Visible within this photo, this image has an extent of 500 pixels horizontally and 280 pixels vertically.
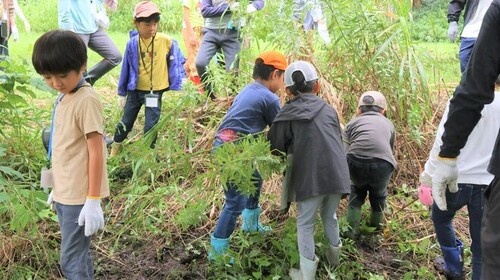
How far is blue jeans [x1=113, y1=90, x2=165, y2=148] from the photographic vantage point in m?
4.60

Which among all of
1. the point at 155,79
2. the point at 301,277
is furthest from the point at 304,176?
the point at 155,79

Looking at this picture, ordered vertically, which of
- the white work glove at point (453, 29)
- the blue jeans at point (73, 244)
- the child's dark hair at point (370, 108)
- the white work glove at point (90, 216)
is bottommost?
the blue jeans at point (73, 244)

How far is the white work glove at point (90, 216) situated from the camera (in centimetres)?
244

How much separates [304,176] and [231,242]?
80 centimetres

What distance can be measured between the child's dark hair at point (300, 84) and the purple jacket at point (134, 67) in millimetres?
1715

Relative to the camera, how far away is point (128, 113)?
184 inches

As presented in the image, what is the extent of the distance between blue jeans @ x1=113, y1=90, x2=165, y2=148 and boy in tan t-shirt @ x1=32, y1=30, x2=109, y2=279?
2005 mm

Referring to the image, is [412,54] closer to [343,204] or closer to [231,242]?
[343,204]

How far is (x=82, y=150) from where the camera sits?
2496 millimetres

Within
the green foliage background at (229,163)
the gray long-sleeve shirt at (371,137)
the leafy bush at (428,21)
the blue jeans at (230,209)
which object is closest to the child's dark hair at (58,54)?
the green foliage background at (229,163)

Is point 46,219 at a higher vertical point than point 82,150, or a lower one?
lower

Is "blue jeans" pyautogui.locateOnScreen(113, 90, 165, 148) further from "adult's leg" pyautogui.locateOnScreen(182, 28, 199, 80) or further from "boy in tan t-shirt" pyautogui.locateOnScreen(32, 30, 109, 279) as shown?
"boy in tan t-shirt" pyautogui.locateOnScreen(32, 30, 109, 279)

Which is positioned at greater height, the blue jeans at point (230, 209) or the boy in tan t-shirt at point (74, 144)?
the boy in tan t-shirt at point (74, 144)

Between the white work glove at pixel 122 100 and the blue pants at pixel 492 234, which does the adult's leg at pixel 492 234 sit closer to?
the blue pants at pixel 492 234
